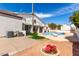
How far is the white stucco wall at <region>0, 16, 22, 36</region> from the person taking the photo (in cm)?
393

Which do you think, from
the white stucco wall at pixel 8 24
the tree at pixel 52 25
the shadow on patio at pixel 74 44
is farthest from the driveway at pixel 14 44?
the shadow on patio at pixel 74 44

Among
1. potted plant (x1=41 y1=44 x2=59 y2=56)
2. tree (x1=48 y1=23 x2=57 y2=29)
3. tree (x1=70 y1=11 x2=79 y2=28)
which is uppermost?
tree (x1=70 y1=11 x2=79 y2=28)

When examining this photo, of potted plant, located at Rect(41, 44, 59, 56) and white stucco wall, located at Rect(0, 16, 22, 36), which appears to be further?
white stucco wall, located at Rect(0, 16, 22, 36)

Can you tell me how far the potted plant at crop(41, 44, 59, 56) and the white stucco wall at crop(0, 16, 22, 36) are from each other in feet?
2.06

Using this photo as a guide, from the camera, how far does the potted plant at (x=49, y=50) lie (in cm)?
376

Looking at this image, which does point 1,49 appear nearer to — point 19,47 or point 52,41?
point 19,47

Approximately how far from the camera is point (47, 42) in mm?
3920

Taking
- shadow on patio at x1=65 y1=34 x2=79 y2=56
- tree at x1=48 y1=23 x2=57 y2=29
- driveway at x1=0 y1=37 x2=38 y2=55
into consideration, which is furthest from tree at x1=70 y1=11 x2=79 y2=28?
driveway at x1=0 y1=37 x2=38 y2=55

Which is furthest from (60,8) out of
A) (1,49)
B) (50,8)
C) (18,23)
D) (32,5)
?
(1,49)

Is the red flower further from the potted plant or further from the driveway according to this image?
the driveway

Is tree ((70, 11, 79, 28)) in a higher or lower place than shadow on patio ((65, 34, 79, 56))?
higher

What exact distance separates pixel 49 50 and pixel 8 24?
0.94m

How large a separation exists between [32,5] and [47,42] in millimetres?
753

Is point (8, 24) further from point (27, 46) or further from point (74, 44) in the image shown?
point (74, 44)
